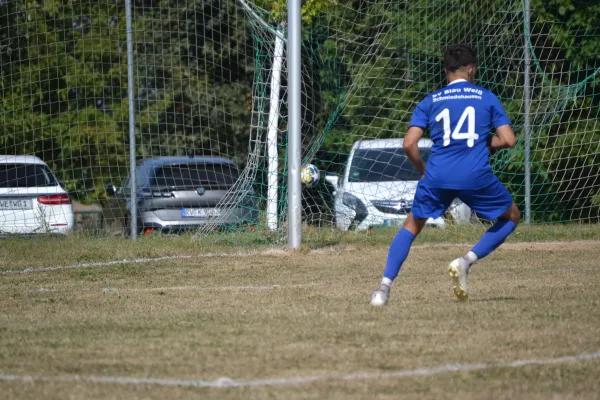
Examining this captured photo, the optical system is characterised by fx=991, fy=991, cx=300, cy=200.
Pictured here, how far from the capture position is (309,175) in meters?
12.2

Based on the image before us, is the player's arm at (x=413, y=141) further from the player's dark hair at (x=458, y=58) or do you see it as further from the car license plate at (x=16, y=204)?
the car license plate at (x=16, y=204)

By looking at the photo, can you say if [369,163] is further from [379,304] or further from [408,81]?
[379,304]

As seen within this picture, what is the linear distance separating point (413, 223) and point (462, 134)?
0.72m

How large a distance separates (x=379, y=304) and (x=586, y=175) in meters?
8.37

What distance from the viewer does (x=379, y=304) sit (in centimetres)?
655

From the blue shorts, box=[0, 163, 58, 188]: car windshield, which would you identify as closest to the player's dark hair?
the blue shorts

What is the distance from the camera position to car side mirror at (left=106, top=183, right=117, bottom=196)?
14.2 metres

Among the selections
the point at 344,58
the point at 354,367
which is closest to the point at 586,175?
the point at 344,58

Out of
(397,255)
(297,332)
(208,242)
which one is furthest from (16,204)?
(297,332)

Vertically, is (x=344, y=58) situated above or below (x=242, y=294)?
above

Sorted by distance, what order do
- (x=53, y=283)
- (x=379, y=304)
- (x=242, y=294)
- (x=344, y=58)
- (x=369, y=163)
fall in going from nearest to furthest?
1. (x=379, y=304)
2. (x=242, y=294)
3. (x=53, y=283)
4. (x=344, y=58)
5. (x=369, y=163)

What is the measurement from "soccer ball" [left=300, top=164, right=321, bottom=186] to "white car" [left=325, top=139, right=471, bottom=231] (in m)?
0.79

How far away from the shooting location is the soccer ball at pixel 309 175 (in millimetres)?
12172

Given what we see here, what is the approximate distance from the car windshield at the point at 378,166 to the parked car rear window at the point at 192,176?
5.92 ft
